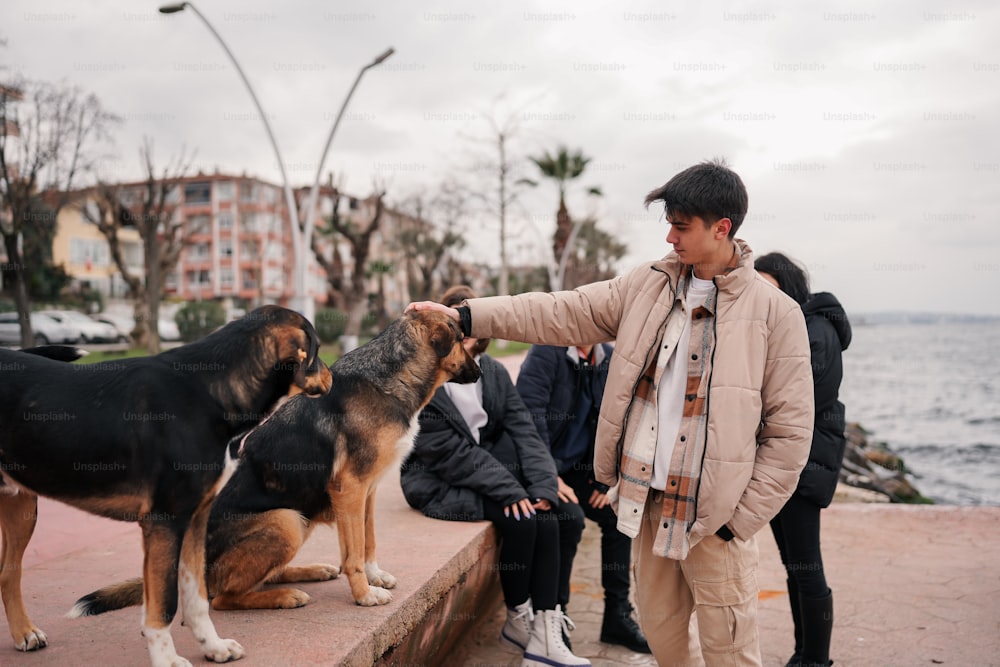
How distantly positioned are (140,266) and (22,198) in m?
48.2

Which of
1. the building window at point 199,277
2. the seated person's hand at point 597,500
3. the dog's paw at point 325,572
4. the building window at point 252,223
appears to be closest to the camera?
the dog's paw at point 325,572

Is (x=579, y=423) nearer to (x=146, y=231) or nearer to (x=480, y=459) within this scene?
(x=480, y=459)

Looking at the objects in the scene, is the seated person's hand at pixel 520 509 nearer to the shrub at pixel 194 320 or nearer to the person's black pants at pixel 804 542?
the person's black pants at pixel 804 542

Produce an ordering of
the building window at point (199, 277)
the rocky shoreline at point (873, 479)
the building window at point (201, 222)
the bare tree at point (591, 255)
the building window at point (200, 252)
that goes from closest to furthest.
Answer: the rocky shoreline at point (873, 479), the building window at point (201, 222), the bare tree at point (591, 255), the building window at point (200, 252), the building window at point (199, 277)

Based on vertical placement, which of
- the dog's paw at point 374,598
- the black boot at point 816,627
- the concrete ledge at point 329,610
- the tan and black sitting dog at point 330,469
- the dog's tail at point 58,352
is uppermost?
the dog's tail at point 58,352

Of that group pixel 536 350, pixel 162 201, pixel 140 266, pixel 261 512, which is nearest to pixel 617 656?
pixel 536 350

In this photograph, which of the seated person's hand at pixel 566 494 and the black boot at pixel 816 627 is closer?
the black boot at pixel 816 627

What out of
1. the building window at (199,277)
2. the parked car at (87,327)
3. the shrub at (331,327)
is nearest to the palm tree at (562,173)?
the shrub at (331,327)

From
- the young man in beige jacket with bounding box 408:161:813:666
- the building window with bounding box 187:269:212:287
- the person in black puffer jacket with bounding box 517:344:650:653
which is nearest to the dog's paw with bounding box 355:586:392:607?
the young man in beige jacket with bounding box 408:161:813:666

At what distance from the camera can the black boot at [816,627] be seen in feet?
13.6

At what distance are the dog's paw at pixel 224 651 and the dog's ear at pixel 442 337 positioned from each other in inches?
60.9

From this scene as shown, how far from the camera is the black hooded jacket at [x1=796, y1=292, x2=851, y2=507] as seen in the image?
12.9 ft

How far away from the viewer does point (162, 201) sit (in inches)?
1155

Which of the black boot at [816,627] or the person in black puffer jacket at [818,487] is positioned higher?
the person in black puffer jacket at [818,487]
